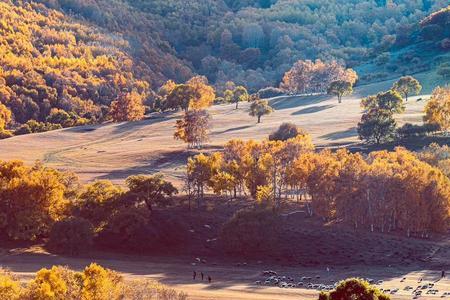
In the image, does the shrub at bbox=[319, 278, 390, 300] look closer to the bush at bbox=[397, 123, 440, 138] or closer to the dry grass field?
the dry grass field

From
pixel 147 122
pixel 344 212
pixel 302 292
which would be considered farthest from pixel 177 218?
pixel 147 122

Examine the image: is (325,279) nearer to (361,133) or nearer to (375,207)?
(375,207)

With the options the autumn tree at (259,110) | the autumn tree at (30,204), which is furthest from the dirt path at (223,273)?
the autumn tree at (259,110)

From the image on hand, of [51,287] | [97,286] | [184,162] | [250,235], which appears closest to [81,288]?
[97,286]

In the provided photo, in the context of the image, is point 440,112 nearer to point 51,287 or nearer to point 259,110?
point 259,110

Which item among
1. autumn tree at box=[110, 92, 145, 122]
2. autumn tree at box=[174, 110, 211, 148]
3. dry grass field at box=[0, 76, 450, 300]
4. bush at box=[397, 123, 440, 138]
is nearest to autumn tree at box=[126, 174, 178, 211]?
dry grass field at box=[0, 76, 450, 300]

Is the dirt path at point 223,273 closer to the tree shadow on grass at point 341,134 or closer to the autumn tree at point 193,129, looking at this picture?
the autumn tree at point 193,129

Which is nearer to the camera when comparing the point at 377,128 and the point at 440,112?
the point at 377,128
